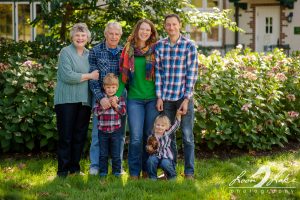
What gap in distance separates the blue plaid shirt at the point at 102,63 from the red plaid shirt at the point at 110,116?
0.51ft

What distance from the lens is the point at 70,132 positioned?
5.41 m

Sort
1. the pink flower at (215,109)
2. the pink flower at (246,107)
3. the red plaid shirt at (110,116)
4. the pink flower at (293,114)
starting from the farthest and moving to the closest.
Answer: the pink flower at (293,114), the pink flower at (246,107), the pink flower at (215,109), the red plaid shirt at (110,116)

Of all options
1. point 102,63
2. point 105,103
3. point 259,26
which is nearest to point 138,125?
point 105,103

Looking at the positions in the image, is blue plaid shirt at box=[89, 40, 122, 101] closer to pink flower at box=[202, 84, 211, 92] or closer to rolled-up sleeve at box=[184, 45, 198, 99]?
rolled-up sleeve at box=[184, 45, 198, 99]

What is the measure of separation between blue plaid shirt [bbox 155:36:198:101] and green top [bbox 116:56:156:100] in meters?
0.09

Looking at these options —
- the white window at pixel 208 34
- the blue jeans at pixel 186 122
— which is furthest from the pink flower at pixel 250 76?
the white window at pixel 208 34

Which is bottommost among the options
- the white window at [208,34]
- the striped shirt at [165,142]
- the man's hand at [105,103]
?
the striped shirt at [165,142]

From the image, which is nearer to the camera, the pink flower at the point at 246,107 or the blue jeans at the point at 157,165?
the blue jeans at the point at 157,165

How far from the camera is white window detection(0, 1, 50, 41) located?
53.4ft

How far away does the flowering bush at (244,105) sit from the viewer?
6.95 meters

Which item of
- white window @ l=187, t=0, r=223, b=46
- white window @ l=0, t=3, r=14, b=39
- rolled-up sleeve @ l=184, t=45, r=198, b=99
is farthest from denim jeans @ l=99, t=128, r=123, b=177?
white window @ l=0, t=3, r=14, b=39

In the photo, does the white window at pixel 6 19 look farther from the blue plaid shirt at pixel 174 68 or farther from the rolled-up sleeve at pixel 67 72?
the blue plaid shirt at pixel 174 68

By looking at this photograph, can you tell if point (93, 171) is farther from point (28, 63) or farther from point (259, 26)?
point (259, 26)

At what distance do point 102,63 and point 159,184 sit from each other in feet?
4.39
